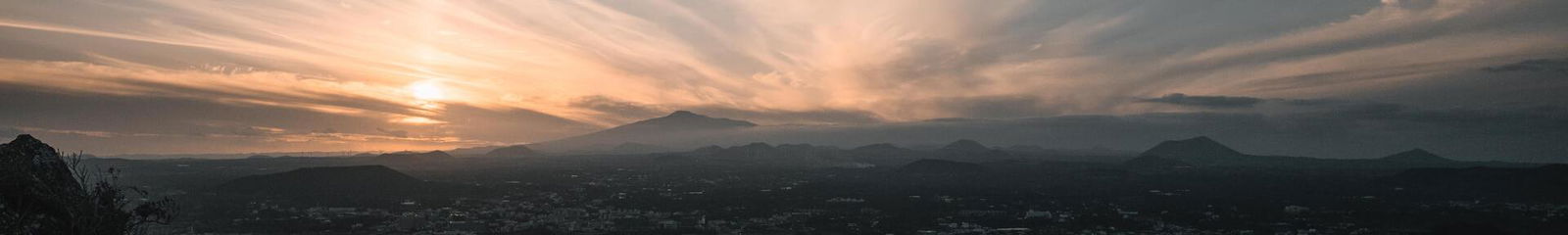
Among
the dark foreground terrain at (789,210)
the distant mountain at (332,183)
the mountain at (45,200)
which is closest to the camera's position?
the mountain at (45,200)

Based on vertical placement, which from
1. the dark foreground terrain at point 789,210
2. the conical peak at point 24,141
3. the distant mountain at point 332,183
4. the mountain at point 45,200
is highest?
the conical peak at point 24,141

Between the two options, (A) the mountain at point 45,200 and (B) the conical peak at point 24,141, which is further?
(B) the conical peak at point 24,141

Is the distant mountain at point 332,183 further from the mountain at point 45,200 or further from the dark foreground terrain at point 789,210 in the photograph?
the mountain at point 45,200

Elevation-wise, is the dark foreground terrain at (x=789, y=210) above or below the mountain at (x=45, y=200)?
below

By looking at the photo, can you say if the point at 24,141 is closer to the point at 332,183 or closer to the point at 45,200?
the point at 45,200

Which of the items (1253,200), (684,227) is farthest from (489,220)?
(1253,200)

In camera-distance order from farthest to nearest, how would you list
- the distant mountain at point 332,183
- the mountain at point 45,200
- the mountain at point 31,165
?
the distant mountain at point 332,183 → the mountain at point 31,165 → the mountain at point 45,200

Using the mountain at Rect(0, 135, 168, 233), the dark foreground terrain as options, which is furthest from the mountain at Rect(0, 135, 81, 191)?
the dark foreground terrain

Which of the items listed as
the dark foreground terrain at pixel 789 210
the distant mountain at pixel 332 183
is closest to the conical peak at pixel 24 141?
the dark foreground terrain at pixel 789 210

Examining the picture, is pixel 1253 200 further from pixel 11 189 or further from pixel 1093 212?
pixel 11 189

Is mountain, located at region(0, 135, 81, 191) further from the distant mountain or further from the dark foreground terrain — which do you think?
the distant mountain
